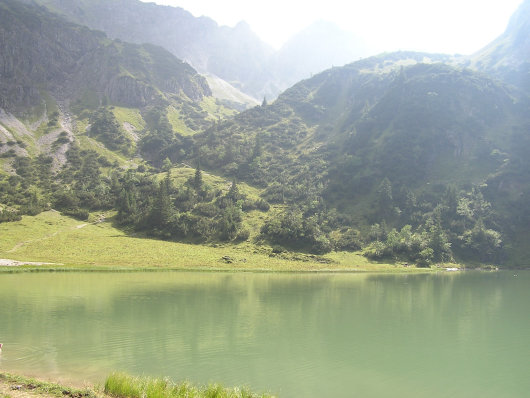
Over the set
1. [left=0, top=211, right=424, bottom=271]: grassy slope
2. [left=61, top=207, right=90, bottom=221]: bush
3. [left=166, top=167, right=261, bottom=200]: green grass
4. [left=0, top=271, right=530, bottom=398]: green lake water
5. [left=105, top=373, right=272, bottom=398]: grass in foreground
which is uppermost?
[left=166, top=167, right=261, bottom=200]: green grass

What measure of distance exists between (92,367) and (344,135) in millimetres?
188346

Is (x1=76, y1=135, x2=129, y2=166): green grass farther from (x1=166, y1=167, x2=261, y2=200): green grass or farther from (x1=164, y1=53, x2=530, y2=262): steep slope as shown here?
(x1=166, y1=167, x2=261, y2=200): green grass

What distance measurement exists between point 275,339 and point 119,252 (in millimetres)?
67980

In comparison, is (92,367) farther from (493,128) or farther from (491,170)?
(493,128)

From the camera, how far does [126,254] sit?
85375 mm

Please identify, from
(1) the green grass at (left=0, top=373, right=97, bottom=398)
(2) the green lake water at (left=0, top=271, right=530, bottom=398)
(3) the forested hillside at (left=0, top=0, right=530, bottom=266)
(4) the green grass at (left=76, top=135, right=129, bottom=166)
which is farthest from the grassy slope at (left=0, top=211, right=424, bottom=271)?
(4) the green grass at (left=76, top=135, right=129, bottom=166)

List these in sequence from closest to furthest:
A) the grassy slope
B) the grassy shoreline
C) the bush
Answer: the grassy shoreline, the grassy slope, the bush

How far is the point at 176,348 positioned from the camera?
2584cm

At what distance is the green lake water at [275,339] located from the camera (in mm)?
21234

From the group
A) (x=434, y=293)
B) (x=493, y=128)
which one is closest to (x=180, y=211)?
(x=434, y=293)

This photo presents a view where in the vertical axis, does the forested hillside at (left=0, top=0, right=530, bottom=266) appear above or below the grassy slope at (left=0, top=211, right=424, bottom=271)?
above

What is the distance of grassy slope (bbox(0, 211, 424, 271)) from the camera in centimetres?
7756

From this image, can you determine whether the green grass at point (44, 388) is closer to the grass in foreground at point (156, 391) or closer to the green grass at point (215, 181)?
the grass in foreground at point (156, 391)

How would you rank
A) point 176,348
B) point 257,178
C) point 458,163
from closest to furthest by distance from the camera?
1. point 176,348
2. point 458,163
3. point 257,178
